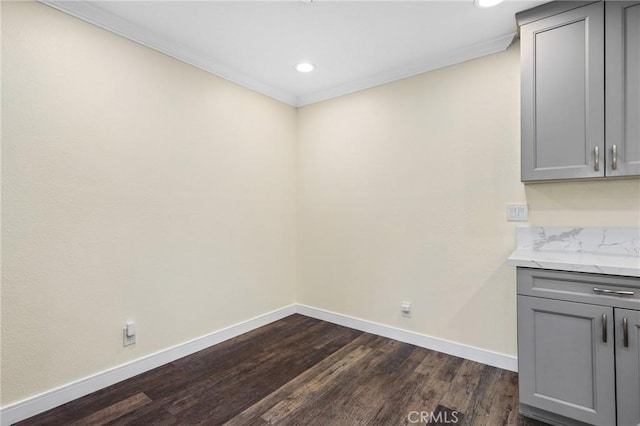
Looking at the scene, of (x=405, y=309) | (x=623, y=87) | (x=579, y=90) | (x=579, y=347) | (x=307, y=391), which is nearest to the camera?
(x=579, y=347)

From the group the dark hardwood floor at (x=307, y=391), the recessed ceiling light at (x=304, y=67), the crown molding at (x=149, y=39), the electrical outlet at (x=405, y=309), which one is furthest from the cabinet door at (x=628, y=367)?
the crown molding at (x=149, y=39)

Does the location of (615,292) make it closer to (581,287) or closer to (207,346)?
(581,287)

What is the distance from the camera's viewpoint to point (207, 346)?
→ 9.22 ft

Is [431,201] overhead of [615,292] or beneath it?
overhead

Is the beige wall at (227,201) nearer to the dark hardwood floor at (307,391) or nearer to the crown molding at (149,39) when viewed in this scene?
the crown molding at (149,39)

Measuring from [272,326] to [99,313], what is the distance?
1609 mm

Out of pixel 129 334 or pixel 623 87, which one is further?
pixel 129 334

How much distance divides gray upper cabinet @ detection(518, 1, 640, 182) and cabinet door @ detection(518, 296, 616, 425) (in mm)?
836

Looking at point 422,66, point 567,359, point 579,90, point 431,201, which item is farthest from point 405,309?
point 422,66

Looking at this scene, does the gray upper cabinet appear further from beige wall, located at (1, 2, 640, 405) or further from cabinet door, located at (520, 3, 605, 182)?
beige wall, located at (1, 2, 640, 405)

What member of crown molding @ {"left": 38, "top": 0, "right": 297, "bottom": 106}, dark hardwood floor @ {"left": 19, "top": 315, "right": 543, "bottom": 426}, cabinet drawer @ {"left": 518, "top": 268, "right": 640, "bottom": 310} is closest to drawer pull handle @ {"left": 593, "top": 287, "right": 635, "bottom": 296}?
cabinet drawer @ {"left": 518, "top": 268, "right": 640, "bottom": 310}

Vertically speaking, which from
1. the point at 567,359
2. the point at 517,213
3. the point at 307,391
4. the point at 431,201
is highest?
the point at 431,201

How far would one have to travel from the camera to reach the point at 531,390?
5.95 feet

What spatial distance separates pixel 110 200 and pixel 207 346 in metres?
1.47
